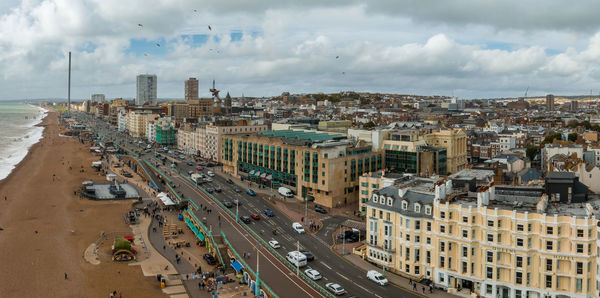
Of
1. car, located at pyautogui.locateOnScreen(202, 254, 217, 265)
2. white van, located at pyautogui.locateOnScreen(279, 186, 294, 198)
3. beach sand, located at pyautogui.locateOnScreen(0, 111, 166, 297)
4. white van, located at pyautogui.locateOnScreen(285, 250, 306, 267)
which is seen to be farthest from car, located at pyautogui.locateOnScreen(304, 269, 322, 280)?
white van, located at pyautogui.locateOnScreen(279, 186, 294, 198)

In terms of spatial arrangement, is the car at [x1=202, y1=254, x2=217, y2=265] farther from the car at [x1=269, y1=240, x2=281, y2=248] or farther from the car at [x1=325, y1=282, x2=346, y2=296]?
the car at [x1=325, y1=282, x2=346, y2=296]

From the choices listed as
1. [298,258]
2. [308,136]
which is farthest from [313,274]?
[308,136]

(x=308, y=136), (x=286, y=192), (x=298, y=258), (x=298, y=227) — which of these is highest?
(x=308, y=136)

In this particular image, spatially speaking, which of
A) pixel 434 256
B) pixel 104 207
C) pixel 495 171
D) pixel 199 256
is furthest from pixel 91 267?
pixel 495 171

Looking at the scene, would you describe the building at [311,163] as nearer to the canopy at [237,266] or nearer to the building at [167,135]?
the canopy at [237,266]

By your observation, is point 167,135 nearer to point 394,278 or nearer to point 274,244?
point 274,244

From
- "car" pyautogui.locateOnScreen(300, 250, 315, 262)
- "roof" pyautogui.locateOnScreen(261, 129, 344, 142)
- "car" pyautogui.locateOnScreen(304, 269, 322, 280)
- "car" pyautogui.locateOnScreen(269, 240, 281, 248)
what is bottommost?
"car" pyautogui.locateOnScreen(304, 269, 322, 280)
